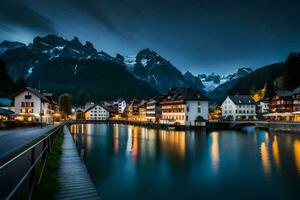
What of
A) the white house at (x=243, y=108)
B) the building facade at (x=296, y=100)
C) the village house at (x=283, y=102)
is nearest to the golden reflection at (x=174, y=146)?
the building facade at (x=296, y=100)

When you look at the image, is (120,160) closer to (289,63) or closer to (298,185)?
(298,185)

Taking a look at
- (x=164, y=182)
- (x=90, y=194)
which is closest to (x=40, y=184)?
(x=90, y=194)

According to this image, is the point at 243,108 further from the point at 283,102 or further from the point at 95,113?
the point at 95,113

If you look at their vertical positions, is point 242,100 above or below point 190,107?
above

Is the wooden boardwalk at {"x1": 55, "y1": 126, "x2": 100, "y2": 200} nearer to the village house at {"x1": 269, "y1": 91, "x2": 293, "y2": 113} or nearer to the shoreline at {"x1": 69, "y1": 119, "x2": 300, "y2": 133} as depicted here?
the shoreline at {"x1": 69, "y1": 119, "x2": 300, "y2": 133}

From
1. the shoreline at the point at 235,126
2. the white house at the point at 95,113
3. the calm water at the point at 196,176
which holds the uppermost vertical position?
the white house at the point at 95,113

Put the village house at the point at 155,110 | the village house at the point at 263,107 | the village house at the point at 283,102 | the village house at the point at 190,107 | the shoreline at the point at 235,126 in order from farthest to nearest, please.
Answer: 1. the village house at the point at 263,107
2. the village house at the point at 155,110
3. the village house at the point at 283,102
4. the village house at the point at 190,107
5. the shoreline at the point at 235,126

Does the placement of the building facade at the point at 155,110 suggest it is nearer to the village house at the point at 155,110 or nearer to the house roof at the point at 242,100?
the village house at the point at 155,110

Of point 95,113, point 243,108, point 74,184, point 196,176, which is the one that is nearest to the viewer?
point 74,184

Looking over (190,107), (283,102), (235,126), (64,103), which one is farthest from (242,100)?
(64,103)

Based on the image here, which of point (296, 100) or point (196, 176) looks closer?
point (196, 176)

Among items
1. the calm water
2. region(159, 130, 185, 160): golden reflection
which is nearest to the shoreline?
region(159, 130, 185, 160): golden reflection

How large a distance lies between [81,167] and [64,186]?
6.33 metres

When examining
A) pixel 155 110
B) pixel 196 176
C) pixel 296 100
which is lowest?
pixel 196 176
